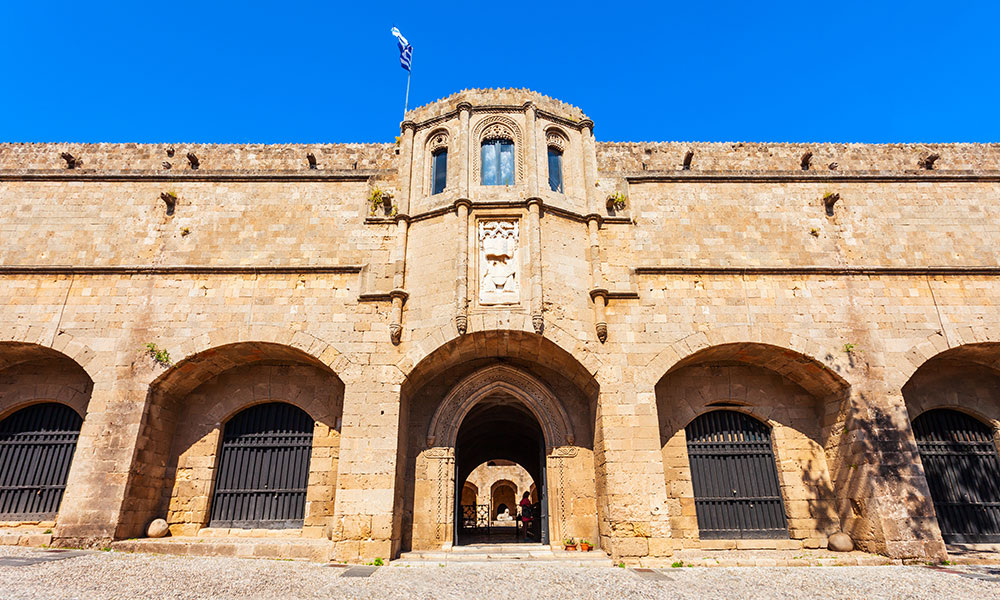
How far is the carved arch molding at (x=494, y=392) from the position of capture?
1124cm

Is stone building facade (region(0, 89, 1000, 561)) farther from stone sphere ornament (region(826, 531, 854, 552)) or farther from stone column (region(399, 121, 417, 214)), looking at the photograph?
stone sphere ornament (region(826, 531, 854, 552))

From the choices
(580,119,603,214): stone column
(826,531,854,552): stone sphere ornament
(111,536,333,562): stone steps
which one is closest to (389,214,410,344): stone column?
(111,536,333,562): stone steps

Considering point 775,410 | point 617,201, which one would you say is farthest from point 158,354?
point 775,410

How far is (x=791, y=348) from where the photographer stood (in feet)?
35.0

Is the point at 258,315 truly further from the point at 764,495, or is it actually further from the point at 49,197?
the point at 764,495

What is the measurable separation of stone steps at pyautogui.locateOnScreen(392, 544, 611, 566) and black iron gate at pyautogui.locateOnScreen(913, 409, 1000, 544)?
753 cm

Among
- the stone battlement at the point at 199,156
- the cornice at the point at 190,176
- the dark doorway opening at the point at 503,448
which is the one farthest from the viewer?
the stone battlement at the point at 199,156

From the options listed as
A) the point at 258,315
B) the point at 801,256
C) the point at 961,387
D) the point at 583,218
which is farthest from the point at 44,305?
the point at 961,387

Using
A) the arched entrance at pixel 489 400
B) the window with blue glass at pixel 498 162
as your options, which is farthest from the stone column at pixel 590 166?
the arched entrance at pixel 489 400

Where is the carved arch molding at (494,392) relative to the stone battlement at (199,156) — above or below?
below

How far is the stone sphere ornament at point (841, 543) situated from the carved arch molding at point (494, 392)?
5.12m

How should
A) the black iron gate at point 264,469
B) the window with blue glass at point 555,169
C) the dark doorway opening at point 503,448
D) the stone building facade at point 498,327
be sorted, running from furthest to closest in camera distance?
the window with blue glass at point 555,169 < the dark doorway opening at point 503,448 < the black iron gate at point 264,469 < the stone building facade at point 498,327

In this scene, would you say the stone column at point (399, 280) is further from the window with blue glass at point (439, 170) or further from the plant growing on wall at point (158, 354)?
the plant growing on wall at point (158, 354)

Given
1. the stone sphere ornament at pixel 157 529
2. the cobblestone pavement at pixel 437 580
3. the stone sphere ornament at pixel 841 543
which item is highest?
the stone sphere ornament at pixel 157 529
